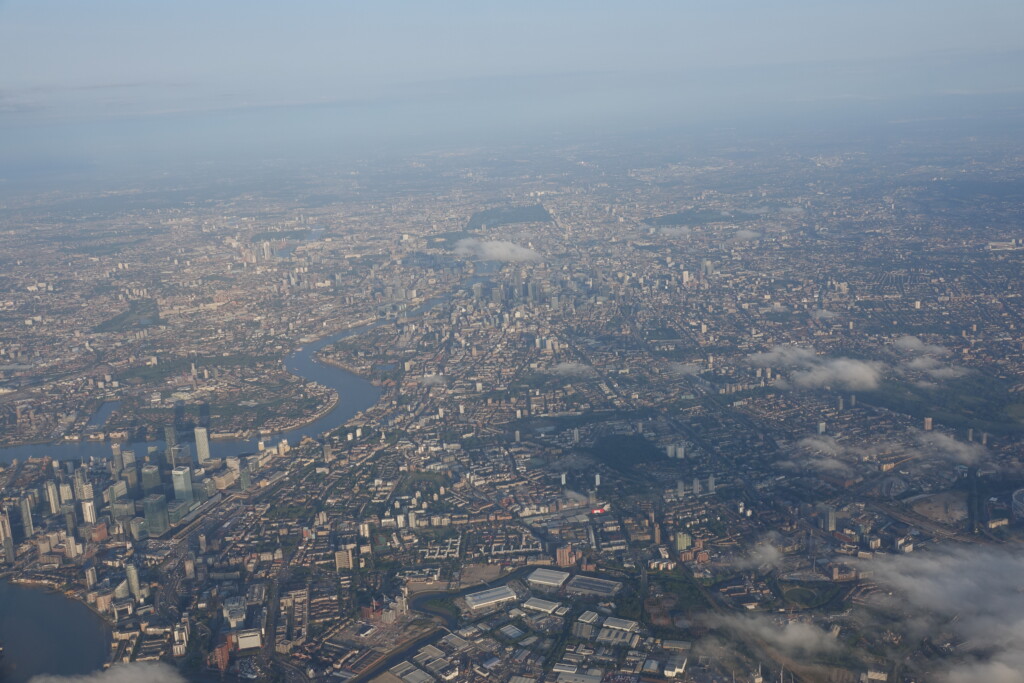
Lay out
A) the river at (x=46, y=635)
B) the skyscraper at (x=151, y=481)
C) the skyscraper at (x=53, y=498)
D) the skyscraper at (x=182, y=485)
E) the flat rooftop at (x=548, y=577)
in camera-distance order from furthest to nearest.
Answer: the skyscraper at (x=151, y=481) < the skyscraper at (x=182, y=485) < the skyscraper at (x=53, y=498) < the flat rooftop at (x=548, y=577) < the river at (x=46, y=635)

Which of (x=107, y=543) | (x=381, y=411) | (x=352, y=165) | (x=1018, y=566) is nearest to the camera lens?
(x=1018, y=566)

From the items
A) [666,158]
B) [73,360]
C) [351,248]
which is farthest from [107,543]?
[666,158]

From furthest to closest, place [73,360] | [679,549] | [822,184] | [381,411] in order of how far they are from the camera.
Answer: [822,184] < [73,360] < [381,411] < [679,549]

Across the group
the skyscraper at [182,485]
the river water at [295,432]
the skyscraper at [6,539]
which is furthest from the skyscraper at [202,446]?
the skyscraper at [6,539]

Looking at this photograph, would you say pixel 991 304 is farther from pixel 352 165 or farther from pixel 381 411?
pixel 352 165

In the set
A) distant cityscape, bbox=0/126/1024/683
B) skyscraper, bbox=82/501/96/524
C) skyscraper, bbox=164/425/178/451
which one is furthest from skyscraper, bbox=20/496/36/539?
skyscraper, bbox=164/425/178/451

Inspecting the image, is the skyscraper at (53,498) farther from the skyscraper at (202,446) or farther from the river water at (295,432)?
the skyscraper at (202,446)
